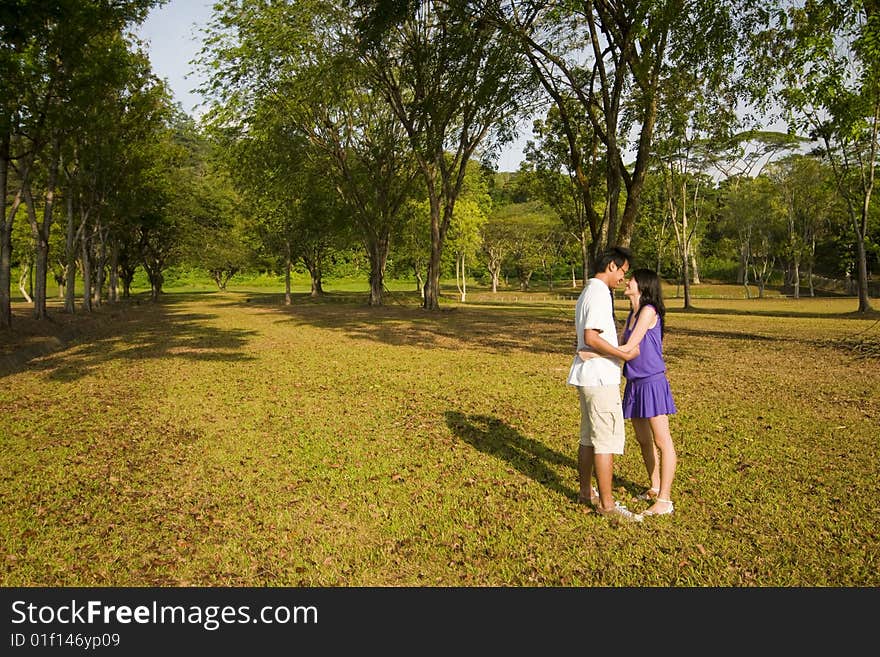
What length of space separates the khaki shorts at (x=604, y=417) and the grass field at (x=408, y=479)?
757 millimetres

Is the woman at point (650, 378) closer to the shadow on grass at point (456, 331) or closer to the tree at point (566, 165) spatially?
the shadow on grass at point (456, 331)

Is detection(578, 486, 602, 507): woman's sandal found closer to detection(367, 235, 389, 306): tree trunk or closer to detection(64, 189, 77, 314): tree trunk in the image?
detection(64, 189, 77, 314): tree trunk

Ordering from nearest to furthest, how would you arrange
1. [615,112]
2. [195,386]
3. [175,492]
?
[175,492] → [195,386] → [615,112]

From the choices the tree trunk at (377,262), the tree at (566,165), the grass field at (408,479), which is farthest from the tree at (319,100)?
the grass field at (408,479)

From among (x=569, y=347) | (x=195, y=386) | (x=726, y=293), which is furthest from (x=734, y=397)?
(x=726, y=293)

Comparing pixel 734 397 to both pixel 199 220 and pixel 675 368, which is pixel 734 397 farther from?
pixel 199 220

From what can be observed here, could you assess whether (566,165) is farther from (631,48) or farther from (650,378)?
(650,378)

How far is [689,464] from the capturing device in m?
6.79

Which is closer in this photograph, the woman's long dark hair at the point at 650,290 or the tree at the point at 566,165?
the woman's long dark hair at the point at 650,290

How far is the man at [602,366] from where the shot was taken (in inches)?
190

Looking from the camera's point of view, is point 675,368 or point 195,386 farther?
point 675,368

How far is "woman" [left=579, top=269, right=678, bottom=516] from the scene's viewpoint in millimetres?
5129

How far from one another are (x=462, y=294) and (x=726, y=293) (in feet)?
101

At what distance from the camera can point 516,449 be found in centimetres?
751
